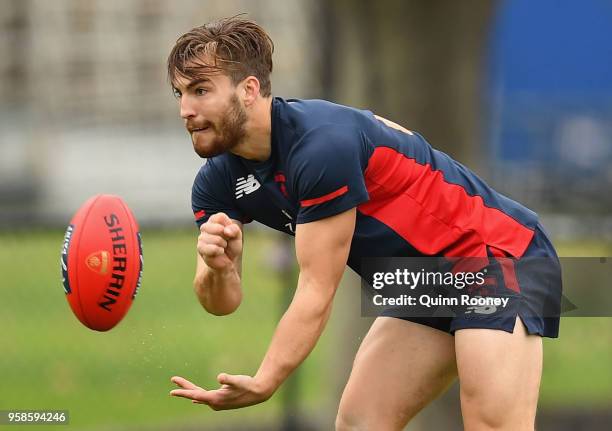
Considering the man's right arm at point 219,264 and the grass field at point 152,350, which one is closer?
the man's right arm at point 219,264

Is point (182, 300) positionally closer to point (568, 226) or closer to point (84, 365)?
point (84, 365)

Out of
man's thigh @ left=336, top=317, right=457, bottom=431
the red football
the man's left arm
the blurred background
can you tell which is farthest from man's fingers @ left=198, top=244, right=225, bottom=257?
the blurred background

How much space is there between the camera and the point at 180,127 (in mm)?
22297

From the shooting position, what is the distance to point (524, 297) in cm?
519

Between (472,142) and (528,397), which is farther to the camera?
(472,142)

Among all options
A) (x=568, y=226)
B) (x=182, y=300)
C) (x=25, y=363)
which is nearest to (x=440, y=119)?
(x=568, y=226)

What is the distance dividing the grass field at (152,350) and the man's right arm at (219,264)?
9.83 feet

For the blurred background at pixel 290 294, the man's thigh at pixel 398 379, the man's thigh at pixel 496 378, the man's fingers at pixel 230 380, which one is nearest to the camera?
the man's fingers at pixel 230 380

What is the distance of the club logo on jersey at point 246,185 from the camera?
5.21 metres

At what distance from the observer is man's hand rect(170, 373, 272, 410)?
183 inches

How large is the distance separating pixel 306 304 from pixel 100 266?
3.81 ft

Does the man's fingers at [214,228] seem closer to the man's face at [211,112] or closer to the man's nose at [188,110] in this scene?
the man's face at [211,112]

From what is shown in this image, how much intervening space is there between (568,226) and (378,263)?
4.95 meters

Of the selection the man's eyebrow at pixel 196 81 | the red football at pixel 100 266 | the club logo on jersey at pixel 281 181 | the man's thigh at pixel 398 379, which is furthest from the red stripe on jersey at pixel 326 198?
the red football at pixel 100 266
